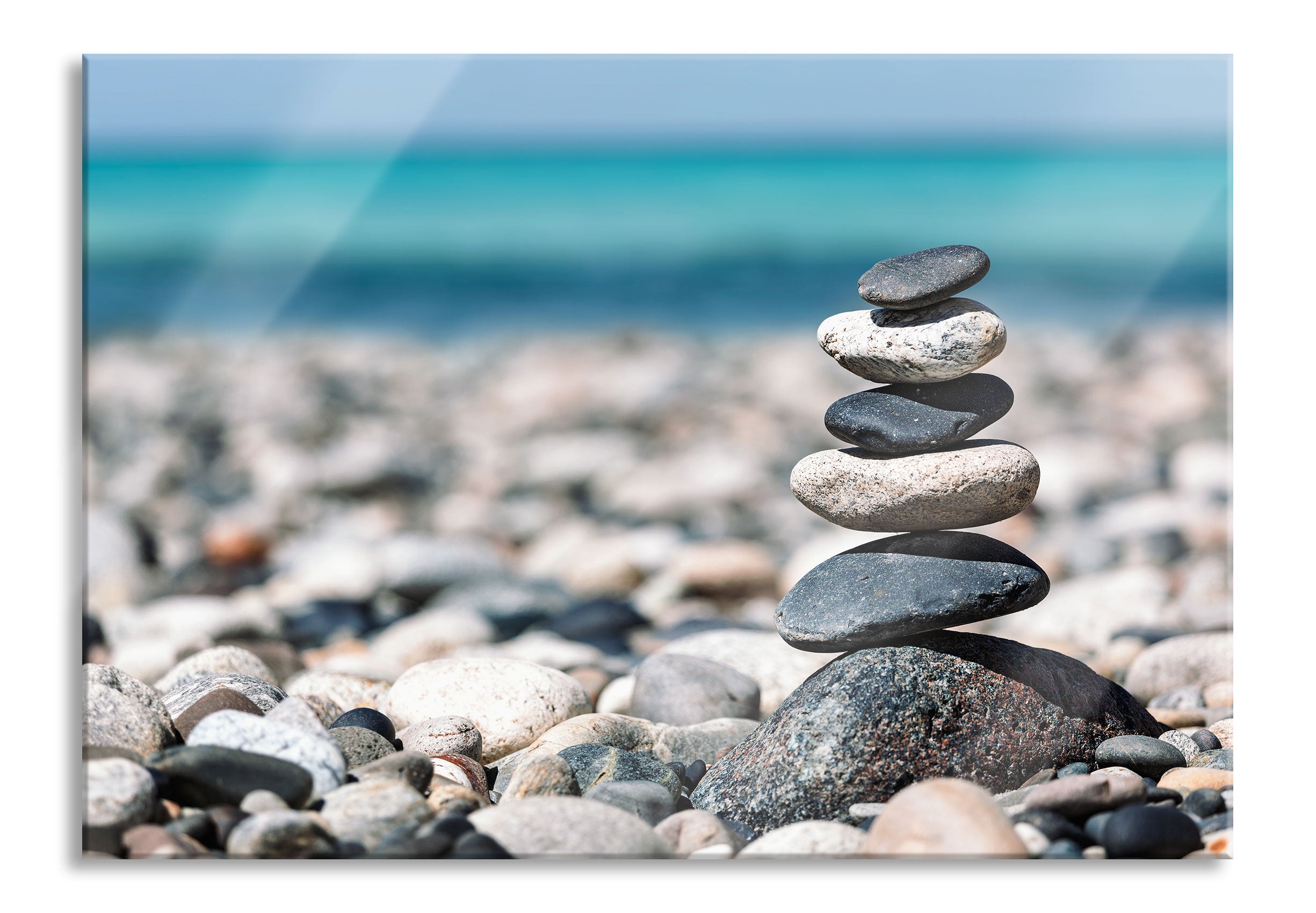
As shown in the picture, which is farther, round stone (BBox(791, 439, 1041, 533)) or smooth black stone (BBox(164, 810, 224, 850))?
round stone (BBox(791, 439, 1041, 533))

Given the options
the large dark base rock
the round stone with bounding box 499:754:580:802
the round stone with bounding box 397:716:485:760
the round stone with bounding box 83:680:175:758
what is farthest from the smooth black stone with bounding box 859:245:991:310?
the round stone with bounding box 83:680:175:758

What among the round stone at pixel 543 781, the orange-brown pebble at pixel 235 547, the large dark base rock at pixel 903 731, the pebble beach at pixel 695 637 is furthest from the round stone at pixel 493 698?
the orange-brown pebble at pixel 235 547

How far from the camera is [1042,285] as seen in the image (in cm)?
968

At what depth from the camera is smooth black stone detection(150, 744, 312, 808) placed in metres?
2.77

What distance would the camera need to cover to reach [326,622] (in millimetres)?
5902

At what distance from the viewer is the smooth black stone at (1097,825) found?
273 centimetres

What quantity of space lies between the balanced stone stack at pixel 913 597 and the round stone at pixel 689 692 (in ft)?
2.38

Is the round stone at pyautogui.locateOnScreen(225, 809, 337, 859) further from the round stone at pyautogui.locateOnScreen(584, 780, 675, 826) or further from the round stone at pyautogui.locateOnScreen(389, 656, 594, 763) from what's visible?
the round stone at pyautogui.locateOnScreen(389, 656, 594, 763)

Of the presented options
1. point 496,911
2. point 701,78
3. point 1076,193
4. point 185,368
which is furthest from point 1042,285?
point 496,911

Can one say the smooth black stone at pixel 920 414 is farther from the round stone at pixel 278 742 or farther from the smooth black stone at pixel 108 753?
the smooth black stone at pixel 108 753

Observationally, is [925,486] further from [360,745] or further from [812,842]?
[360,745]
